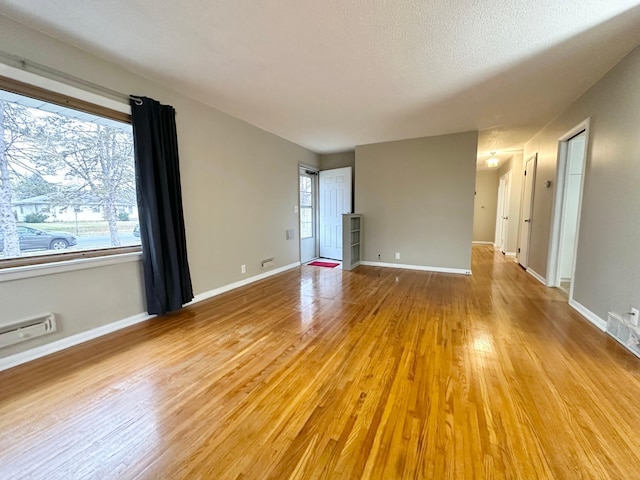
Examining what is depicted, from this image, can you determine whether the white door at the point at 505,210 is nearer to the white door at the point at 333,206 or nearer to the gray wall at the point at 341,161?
the gray wall at the point at 341,161

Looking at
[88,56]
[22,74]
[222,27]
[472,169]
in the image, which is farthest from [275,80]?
[472,169]

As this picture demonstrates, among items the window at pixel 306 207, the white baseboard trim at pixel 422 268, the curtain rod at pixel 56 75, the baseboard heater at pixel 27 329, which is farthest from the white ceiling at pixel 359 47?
the white baseboard trim at pixel 422 268

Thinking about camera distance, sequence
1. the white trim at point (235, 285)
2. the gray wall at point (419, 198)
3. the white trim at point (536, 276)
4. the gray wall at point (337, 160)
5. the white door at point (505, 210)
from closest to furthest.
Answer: the white trim at point (235, 285), the white trim at point (536, 276), the gray wall at point (419, 198), the gray wall at point (337, 160), the white door at point (505, 210)

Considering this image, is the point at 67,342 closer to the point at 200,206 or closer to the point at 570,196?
the point at 200,206

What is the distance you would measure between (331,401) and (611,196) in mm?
3233

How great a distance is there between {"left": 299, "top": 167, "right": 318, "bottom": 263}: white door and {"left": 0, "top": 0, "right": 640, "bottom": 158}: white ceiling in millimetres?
2402

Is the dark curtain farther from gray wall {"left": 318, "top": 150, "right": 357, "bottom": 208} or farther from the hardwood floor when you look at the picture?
gray wall {"left": 318, "top": 150, "right": 357, "bottom": 208}

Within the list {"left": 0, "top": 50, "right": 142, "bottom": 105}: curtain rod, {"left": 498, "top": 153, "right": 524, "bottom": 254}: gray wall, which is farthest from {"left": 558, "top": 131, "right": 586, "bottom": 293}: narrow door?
{"left": 0, "top": 50, "right": 142, "bottom": 105}: curtain rod

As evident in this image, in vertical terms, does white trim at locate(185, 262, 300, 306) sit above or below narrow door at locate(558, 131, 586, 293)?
below

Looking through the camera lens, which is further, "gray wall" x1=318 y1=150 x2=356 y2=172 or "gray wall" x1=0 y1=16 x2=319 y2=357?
"gray wall" x1=318 y1=150 x2=356 y2=172

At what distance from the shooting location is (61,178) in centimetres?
224

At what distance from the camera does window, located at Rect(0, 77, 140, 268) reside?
77.5 inches

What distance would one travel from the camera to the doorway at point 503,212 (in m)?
6.84

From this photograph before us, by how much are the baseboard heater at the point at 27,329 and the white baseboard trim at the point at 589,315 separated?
5.01 m
